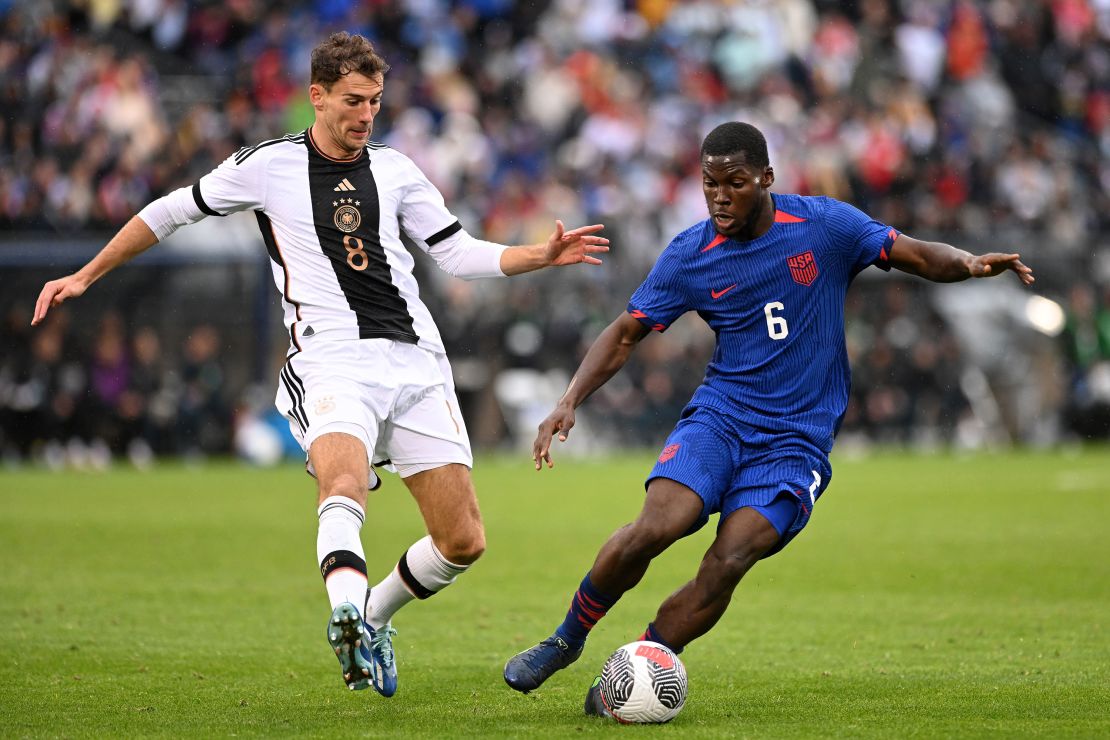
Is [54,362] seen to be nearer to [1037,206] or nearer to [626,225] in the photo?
[626,225]

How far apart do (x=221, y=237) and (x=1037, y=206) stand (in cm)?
1271

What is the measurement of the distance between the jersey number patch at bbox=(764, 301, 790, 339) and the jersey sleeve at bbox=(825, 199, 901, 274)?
0.37 m

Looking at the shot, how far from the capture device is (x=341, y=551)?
6.11 meters

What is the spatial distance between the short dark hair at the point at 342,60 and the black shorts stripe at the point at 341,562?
6.86 ft

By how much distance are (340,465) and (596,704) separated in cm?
144

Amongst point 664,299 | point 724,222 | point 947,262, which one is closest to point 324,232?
point 664,299

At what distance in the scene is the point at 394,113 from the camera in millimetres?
23766

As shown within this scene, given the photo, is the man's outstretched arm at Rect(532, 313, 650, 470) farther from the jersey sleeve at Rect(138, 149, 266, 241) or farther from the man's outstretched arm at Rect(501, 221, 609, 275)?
the jersey sleeve at Rect(138, 149, 266, 241)

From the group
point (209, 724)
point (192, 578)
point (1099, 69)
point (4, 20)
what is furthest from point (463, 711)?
point (1099, 69)

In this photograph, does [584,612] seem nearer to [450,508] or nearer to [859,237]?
[450,508]

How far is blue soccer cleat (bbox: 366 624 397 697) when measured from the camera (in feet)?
22.2

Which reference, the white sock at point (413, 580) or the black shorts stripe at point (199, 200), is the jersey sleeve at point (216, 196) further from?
the white sock at point (413, 580)

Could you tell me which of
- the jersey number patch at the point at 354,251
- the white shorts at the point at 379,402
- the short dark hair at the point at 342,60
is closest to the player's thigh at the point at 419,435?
the white shorts at the point at 379,402

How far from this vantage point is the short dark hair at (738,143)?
644cm
